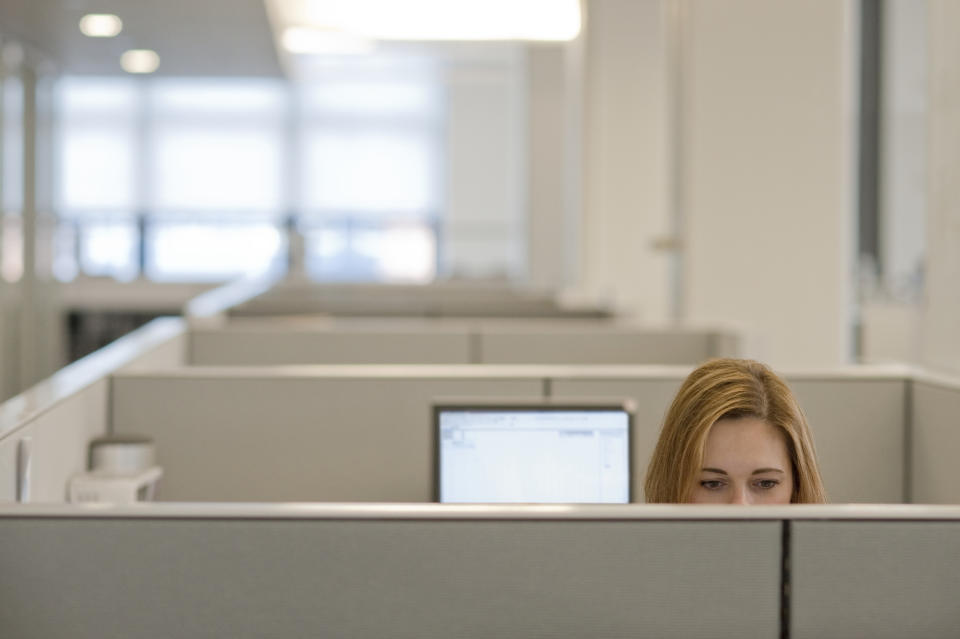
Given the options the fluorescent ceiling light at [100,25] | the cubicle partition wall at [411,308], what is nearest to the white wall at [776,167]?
the cubicle partition wall at [411,308]

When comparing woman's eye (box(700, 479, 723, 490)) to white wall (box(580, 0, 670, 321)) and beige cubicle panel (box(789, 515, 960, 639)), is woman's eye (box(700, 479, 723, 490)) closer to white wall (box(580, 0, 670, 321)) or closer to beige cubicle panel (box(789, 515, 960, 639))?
beige cubicle panel (box(789, 515, 960, 639))

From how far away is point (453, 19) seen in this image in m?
4.86

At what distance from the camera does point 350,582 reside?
3.53 ft

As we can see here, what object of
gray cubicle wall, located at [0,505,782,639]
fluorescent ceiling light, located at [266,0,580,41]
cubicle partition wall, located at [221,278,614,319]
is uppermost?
fluorescent ceiling light, located at [266,0,580,41]

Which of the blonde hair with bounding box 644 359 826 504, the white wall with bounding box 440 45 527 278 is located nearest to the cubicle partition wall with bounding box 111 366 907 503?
the blonde hair with bounding box 644 359 826 504

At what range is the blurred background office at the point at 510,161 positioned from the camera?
13.3 ft

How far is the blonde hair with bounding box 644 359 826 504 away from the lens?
4.96 ft

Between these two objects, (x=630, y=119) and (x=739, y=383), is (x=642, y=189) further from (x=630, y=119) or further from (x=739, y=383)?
(x=739, y=383)

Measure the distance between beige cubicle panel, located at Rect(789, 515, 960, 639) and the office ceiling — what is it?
16.9ft

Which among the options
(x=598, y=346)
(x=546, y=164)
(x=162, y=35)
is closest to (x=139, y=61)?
(x=162, y=35)

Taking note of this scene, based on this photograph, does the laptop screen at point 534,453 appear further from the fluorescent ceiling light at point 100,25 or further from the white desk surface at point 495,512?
the fluorescent ceiling light at point 100,25

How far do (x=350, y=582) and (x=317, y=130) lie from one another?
526 inches

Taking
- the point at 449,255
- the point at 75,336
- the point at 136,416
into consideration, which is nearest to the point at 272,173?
the point at 449,255

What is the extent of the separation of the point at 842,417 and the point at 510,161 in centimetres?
1235
